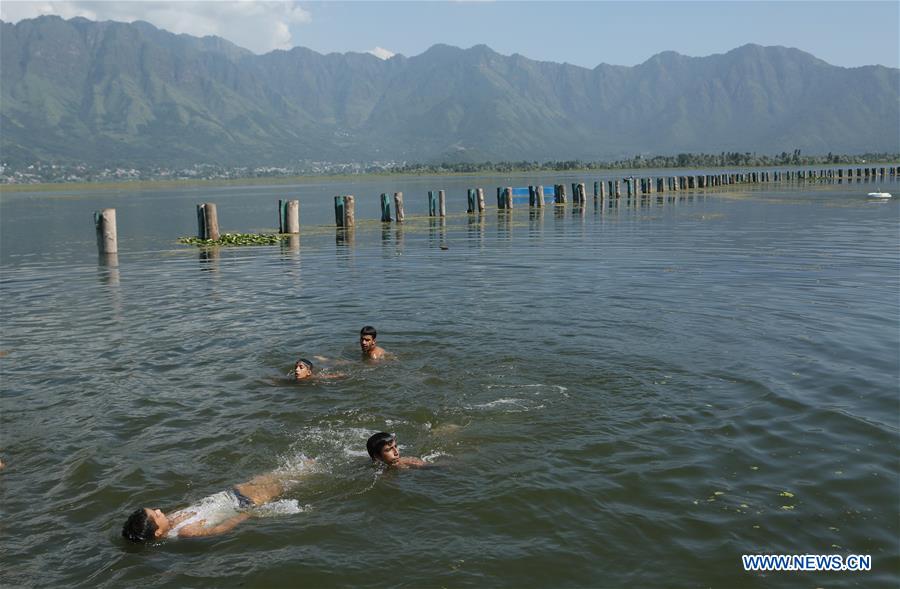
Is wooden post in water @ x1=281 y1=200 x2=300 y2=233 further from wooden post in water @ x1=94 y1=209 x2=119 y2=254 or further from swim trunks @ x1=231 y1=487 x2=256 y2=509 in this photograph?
swim trunks @ x1=231 y1=487 x2=256 y2=509

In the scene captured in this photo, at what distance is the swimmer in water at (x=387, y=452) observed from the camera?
937cm

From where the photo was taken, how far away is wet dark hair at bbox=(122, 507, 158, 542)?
7.86m

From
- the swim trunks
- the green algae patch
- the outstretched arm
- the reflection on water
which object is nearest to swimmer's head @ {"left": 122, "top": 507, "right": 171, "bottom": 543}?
the outstretched arm

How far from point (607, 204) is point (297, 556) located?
179 ft

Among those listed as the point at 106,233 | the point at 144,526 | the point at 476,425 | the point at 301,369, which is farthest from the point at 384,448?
the point at 106,233

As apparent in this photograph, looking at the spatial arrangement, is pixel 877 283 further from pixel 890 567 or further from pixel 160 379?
pixel 160 379

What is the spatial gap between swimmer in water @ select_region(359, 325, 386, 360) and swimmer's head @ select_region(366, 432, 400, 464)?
4.68 metres

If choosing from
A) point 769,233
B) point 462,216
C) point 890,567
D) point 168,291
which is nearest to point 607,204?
point 462,216

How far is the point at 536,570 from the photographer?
7.15 metres

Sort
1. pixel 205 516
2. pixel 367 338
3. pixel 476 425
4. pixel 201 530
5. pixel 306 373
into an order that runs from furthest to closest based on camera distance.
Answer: pixel 367 338 < pixel 306 373 < pixel 476 425 < pixel 205 516 < pixel 201 530

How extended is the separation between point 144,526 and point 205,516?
64 cm

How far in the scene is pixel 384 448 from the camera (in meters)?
9.37

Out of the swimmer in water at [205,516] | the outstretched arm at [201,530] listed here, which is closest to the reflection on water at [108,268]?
the swimmer in water at [205,516]

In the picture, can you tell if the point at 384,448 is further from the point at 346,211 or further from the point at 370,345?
the point at 346,211
